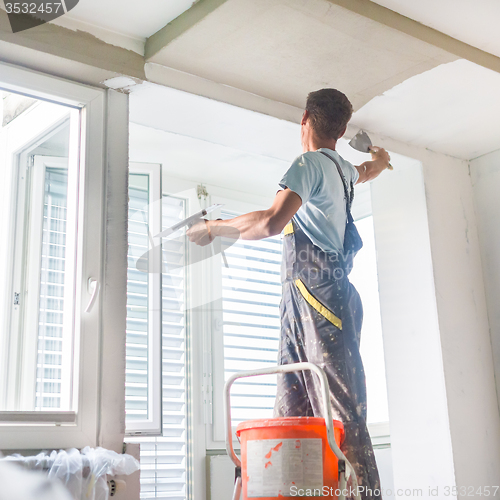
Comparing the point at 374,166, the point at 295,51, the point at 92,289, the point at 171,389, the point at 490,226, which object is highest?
the point at 295,51

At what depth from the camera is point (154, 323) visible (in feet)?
8.58

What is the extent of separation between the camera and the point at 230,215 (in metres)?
3.52

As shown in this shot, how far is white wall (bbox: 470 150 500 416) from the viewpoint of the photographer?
9.66ft

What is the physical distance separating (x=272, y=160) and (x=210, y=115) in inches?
33.7

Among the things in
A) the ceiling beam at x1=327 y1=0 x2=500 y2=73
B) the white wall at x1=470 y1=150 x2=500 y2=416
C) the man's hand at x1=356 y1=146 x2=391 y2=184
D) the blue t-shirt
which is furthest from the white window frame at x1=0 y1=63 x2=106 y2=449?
the white wall at x1=470 y1=150 x2=500 y2=416

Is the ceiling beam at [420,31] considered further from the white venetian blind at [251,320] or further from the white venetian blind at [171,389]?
the white venetian blind at [251,320]

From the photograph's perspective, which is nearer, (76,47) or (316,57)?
(76,47)

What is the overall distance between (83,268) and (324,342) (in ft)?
2.60

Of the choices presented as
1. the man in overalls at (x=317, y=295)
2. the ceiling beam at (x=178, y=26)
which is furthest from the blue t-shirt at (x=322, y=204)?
the ceiling beam at (x=178, y=26)

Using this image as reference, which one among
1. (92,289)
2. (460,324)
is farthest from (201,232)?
(460,324)

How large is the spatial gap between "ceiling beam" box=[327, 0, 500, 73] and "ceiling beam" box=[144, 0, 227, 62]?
0.39 meters

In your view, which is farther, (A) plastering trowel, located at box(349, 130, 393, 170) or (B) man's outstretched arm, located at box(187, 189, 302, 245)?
(A) plastering trowel, located at box(349, 130, 393, 170)

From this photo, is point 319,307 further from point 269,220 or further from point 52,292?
point 52,292

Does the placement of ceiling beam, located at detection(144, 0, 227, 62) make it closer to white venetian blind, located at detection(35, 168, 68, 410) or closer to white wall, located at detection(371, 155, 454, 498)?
white venetian blind, located at detection(35, 168, 68, 410)
